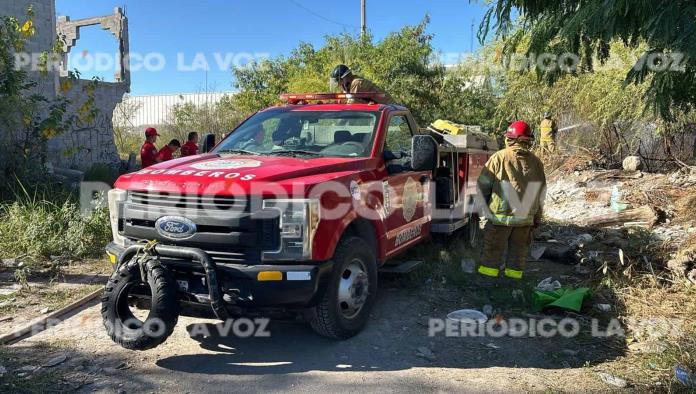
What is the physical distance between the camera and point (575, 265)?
22.1ft

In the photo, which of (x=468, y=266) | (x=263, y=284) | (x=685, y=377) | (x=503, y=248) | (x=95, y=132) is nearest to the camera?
(x=685, y=377)

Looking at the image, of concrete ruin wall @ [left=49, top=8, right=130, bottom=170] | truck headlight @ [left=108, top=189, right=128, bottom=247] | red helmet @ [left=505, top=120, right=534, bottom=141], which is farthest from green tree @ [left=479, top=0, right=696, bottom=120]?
concrete ruin wall @ [left=49, top=8, right=130, bottom=170]

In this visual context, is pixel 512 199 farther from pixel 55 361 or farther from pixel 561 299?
pixel 55 361

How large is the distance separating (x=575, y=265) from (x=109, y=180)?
352 inches

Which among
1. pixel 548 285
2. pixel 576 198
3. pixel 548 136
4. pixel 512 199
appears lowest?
pixel 548 285

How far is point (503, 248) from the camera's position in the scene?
5609mm

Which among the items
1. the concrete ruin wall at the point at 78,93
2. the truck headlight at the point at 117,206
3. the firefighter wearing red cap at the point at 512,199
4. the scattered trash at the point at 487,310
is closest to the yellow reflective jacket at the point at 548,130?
the firefighter wearing red cap at the point at 512,199

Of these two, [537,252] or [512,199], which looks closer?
[512,199]

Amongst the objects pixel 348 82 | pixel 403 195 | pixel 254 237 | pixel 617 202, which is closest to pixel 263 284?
pixel 254 237

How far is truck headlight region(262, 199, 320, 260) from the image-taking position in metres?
3.86

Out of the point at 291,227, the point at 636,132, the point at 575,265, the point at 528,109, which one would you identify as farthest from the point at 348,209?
the point at 528,109

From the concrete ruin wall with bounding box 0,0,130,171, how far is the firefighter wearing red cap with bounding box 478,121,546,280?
782 centimetres

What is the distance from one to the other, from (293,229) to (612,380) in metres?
2.43

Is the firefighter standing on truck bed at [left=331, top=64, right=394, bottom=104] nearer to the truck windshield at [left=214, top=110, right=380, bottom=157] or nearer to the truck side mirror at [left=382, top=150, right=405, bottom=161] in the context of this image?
the truck windshield at [left=214, top=110, right=380, bottom=157]
